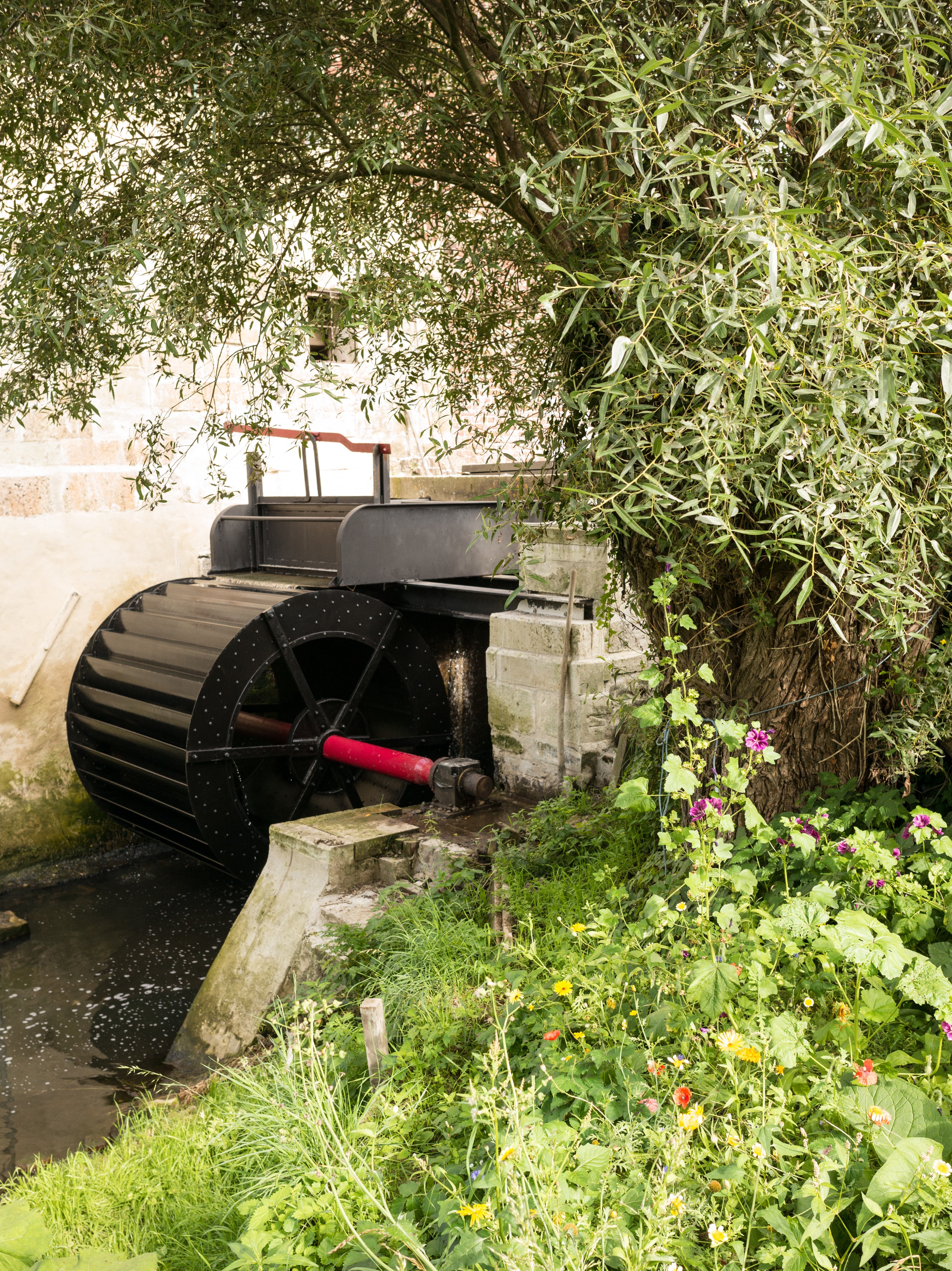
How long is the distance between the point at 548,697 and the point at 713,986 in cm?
270

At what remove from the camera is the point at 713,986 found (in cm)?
191

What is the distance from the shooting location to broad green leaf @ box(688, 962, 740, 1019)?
189 cm

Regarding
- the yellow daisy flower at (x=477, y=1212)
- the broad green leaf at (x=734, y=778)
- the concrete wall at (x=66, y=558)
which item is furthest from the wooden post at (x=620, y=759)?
the concrete wall at (x=66, y=558)

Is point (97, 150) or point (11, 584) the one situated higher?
point (97, 150)

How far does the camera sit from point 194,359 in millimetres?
3262

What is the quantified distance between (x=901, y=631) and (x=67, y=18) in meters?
2.34

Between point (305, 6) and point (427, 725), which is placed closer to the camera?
point (305, 6)

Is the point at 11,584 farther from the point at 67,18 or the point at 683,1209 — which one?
the point at 683,1209

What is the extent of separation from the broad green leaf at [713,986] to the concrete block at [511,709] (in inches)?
109

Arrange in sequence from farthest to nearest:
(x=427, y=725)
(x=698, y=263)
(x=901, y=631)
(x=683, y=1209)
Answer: (x=427, y=725) < (x=901, y=631) < (x=698, y=263) < (x=683, y=1209)

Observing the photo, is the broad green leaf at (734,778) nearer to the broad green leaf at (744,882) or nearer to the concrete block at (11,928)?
the broad green leaf at (744,882)

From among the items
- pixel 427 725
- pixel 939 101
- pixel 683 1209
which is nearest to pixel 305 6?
pixel 939 101

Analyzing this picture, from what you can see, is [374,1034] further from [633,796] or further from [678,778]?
[678,778]

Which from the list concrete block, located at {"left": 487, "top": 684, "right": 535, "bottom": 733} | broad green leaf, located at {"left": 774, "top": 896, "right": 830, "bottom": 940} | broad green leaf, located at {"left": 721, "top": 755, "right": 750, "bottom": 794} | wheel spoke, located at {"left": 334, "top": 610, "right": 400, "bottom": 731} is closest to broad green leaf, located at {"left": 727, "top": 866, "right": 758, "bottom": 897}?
broad green leaf, located at {"left": 774, "top": 896, "right": 830, "bottom": 940}
